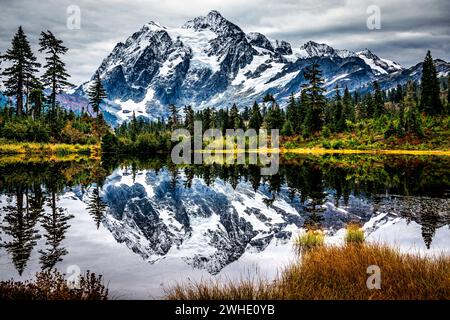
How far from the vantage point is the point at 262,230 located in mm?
16844

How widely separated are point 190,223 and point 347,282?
1038 centimetres

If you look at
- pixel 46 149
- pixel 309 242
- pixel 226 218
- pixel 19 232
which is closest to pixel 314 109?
pixel 46 149

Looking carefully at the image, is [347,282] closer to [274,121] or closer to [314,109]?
[314,109]

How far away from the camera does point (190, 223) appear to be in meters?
18.5

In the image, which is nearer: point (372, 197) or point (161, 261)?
point (161, 261)

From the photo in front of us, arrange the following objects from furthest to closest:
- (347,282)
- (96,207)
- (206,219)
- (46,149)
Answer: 1. (46,149)
2. (96,207)
3. (206,219)
4. (347,282)

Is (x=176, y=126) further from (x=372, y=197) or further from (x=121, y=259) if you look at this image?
(x=121, y=259)

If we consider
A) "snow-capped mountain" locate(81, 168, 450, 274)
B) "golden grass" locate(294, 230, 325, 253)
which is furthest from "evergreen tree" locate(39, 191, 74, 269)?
"golden grass" locate(294, 230, 325, 253)

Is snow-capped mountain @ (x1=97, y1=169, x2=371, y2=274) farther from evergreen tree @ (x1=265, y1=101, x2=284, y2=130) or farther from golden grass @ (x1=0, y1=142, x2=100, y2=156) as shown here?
evergreen tree @ (x1=265, y1=101, x2=284, y2=130)

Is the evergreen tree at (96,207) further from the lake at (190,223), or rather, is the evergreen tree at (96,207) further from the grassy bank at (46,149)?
the grassy bank at (46,149)

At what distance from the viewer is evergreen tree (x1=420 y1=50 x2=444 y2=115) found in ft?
266

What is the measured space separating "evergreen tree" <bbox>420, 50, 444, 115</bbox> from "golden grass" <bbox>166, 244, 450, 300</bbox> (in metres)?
80.3
